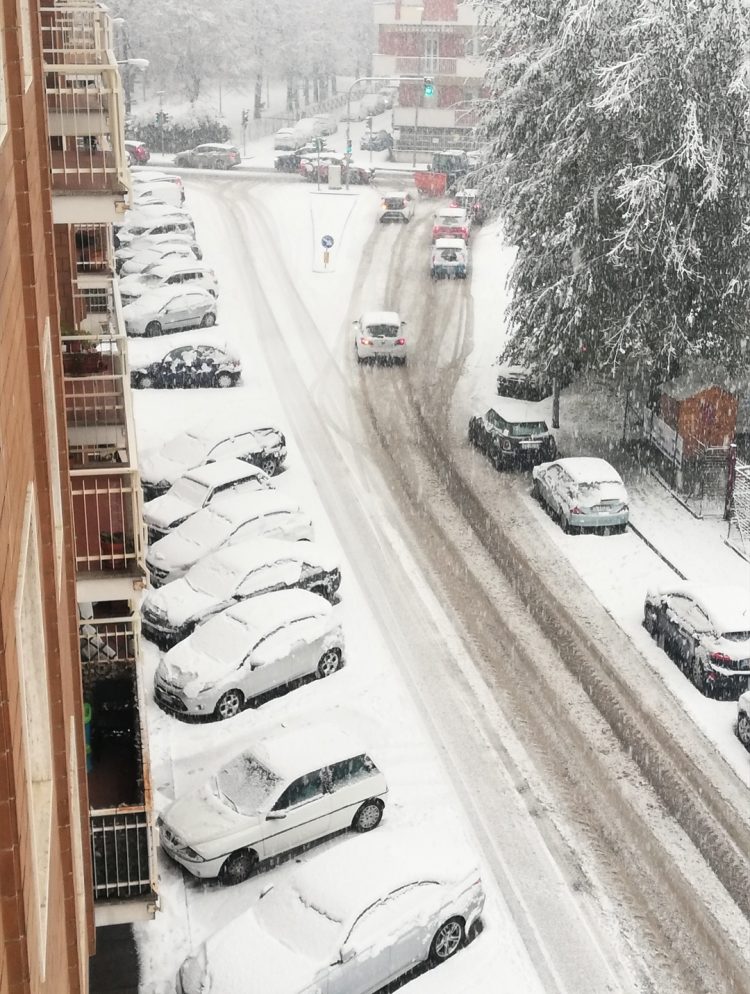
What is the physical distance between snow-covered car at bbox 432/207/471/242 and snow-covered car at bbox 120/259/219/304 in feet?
38.3

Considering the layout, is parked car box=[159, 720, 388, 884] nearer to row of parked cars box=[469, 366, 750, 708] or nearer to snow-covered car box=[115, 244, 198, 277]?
row of parked cars box=[469, 366, 750, 708]

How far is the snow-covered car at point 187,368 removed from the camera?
3472 centimetres

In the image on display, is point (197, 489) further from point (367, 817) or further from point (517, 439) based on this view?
point (367, 817)

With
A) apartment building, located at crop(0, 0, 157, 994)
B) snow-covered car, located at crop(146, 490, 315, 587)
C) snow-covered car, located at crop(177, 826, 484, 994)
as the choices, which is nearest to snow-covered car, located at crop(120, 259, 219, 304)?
snow-covered car, located at crop(146, 490, 315, 587)

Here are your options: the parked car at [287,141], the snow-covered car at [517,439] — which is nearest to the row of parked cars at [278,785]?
the snow-covered car at [517,439]

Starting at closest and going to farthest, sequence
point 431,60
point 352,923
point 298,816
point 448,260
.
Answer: point 352,923
point 298,816
point 448,260
point 431,60

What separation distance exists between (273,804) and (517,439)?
15431 mm

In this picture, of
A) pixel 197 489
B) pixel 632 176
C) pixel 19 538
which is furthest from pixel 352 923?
pixel 632 176

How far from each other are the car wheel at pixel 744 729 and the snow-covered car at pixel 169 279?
2538cm

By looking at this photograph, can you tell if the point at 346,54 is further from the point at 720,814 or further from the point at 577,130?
the point at 720,814

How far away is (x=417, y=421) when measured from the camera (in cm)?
3350

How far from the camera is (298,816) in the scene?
54.9 feet

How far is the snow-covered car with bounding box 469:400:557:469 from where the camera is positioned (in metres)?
30.2

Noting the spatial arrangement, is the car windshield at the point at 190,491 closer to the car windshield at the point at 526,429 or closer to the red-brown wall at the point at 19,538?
the car windshield at the point at 526,429
